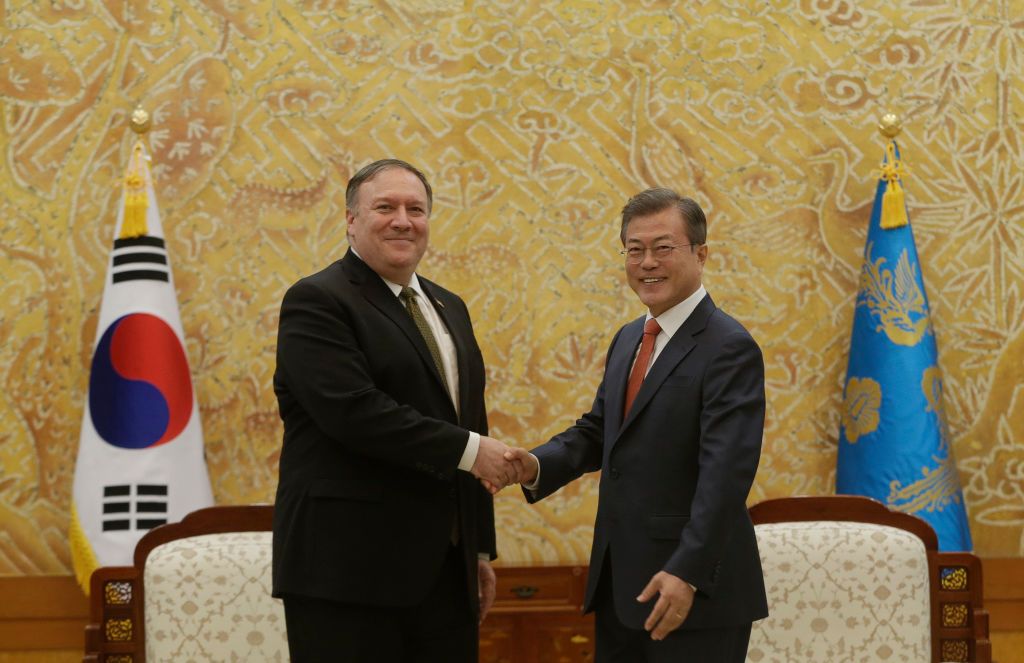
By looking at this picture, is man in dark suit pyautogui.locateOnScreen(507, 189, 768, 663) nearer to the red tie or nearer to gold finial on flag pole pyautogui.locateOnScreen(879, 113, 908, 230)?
the red tie

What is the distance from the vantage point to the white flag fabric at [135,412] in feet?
11.9

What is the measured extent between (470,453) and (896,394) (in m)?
2.15

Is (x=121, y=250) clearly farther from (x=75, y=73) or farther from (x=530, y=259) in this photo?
(x=530, y=259)

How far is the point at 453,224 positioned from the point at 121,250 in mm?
1277

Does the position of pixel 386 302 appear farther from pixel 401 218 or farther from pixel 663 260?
pixel 663 260

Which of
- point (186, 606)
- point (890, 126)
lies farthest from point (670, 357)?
point (890, 126)

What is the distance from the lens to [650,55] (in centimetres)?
416

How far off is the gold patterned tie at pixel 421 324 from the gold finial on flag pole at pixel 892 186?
7.24ft

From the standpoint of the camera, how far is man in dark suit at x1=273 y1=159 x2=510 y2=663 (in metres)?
2.22

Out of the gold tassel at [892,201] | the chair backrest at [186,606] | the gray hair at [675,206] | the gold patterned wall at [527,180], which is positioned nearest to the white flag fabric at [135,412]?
the gold patterned wall at [527,180]

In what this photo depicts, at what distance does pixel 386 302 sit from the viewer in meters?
2.42

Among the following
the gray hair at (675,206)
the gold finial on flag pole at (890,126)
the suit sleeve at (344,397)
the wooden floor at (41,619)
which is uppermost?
the gold finial on flag pole at (890,126)

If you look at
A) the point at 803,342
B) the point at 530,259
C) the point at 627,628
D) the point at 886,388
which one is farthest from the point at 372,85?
the point at 627,628

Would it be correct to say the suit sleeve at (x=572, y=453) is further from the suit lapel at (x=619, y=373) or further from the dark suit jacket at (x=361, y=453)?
the dark suit jacket at (x=361, y=453)
